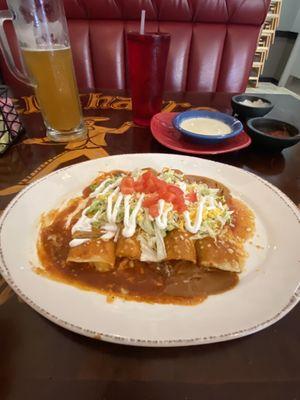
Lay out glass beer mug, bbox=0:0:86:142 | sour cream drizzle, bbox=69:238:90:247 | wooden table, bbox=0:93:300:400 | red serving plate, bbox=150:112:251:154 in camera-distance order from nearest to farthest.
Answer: wooden table, bbox=0:93:300:400 → sour cream drizzle, bbox=69:238:90:247 → glass beer mug, bbox=0:0:86:142 → red serving plate, bbox=150:112:251:154

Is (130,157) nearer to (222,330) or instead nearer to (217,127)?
(217,127)

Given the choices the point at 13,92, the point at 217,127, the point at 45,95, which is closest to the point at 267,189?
the point at 217,127

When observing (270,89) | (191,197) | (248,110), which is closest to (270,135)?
(248,110)

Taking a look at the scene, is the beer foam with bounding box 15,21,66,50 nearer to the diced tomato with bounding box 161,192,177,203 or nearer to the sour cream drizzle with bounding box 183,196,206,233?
the diced tomato with bounding box 161,192,177,203

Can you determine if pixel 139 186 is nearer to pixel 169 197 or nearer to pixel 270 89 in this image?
pixel 169 197

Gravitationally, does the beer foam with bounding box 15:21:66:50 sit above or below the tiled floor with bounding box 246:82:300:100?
above

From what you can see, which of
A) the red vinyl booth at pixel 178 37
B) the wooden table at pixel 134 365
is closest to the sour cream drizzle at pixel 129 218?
the wooden table at pixel 134 365

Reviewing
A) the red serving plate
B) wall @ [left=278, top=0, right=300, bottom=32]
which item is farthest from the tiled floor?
the red serving plate
